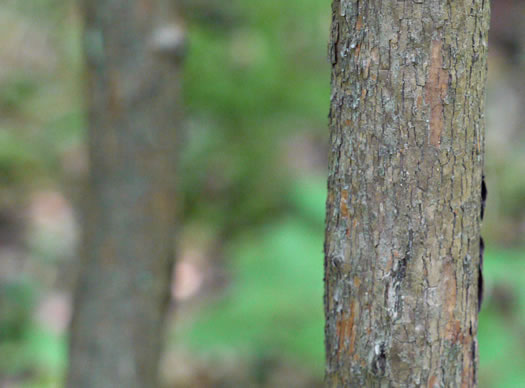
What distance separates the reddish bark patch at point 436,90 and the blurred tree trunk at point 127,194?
3.31 ft

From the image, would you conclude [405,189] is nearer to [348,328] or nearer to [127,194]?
[348,328]

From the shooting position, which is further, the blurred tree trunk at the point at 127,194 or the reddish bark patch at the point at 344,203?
the blurred tree trunk at the point at 127,194

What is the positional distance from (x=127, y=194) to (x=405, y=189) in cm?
106

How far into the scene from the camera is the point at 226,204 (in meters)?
3.75

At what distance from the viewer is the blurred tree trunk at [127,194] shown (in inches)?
61.0

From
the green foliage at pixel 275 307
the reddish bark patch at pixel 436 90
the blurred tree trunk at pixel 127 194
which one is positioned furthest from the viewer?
the green foliage at pixel 275 307

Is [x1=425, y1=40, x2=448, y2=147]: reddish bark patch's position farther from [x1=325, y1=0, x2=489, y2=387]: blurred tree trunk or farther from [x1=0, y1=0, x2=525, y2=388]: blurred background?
[x1=0, y1=0, x2=525, y2=388]: blurred background

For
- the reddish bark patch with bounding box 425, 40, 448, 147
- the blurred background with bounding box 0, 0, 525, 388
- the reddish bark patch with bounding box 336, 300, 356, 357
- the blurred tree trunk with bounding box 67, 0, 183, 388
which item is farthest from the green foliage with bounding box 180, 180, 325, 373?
the reddish bark patch with bounding box 425, 40, 448, 147

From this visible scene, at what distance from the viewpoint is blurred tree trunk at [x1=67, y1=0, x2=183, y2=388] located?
155 centimetres

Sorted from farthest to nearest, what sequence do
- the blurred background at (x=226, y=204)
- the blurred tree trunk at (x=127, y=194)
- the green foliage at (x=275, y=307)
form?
1. the blurred background at (x=226, y=204)
2. the green foliage at (x=275, y=307)
3. the blurred tree trunk at (x=127, y=194)

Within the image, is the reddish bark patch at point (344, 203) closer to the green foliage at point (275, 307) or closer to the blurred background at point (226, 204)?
the blurred background at point (226, 204)

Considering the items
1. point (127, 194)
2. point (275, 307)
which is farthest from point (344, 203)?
point (275, 307)

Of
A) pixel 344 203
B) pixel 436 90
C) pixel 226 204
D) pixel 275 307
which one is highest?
pixel 226 204

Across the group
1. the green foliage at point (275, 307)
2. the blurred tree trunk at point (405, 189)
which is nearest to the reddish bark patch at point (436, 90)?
the blurred tree trunk at point (405, 189)
